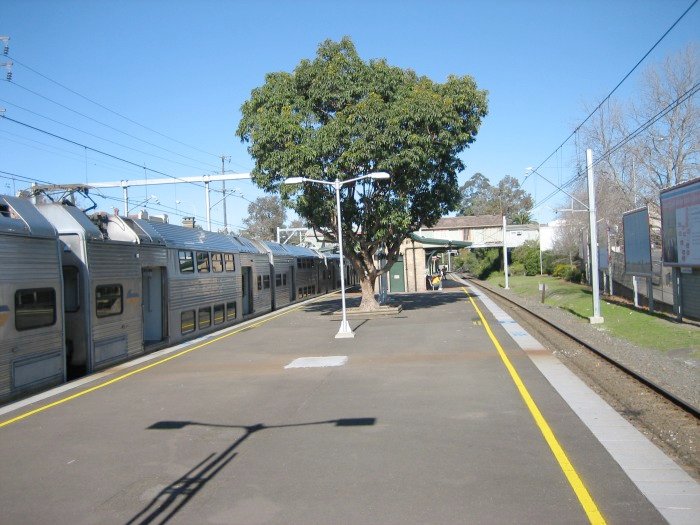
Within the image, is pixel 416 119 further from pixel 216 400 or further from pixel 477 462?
pixel 477 462

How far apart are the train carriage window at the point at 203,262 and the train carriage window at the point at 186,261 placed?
20.9 inches

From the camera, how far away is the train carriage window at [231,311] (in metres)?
23.3

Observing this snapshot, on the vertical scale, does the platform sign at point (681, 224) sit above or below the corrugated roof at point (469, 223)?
below

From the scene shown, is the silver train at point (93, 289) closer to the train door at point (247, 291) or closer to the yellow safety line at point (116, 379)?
the yellow safety line at point (116, 379)


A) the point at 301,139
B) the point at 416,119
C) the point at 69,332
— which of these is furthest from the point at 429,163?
the point at 69,332

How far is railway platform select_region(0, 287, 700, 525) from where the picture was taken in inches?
216

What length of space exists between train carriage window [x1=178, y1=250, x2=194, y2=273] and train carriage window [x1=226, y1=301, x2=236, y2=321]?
4.23 meters

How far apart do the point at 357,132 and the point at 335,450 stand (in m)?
17.4

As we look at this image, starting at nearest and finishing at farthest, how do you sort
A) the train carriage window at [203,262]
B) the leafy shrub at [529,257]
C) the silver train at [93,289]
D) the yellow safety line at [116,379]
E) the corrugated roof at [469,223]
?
1. the yellow safety line at [116,379]
2. the silver train at [93,289]
3. the train carriage window at [203,262]
4. the leafy shrub at [529,257]
5. the corrugated roof at [469,223]

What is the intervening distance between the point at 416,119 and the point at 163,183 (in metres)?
12.6

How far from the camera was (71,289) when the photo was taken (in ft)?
42.7

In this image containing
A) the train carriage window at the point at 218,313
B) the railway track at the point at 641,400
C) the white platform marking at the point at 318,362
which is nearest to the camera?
the railway track at the point at 641,400

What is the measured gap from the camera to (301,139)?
2370 cm

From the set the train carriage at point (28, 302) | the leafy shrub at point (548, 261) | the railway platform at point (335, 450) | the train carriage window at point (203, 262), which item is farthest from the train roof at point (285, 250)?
the leafy shrub at point (548, 261)
